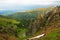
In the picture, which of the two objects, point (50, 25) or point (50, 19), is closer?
point (50, 25)

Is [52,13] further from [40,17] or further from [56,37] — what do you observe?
[56,37]

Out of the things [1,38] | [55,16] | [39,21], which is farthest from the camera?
[39,21]

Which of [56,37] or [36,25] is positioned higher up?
[56,37]

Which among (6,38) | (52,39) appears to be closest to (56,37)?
(52,39)

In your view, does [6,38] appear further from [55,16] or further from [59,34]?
[55,16]

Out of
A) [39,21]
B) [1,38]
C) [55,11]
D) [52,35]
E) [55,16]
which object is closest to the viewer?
[1,38]

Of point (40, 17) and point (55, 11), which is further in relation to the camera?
point (40, 17)

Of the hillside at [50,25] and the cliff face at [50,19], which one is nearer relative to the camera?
the hillside at [50,25]

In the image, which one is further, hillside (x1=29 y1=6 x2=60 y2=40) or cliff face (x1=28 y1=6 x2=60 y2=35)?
cliff face (x1=28 y1=6 x2=60 y2=35)

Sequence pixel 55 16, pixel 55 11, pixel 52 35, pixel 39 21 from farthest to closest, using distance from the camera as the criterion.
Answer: pixel 39 21 → pixel 55 11 → pixel 55 16 → pixel 52 35

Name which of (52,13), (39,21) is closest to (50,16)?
(52,13)
